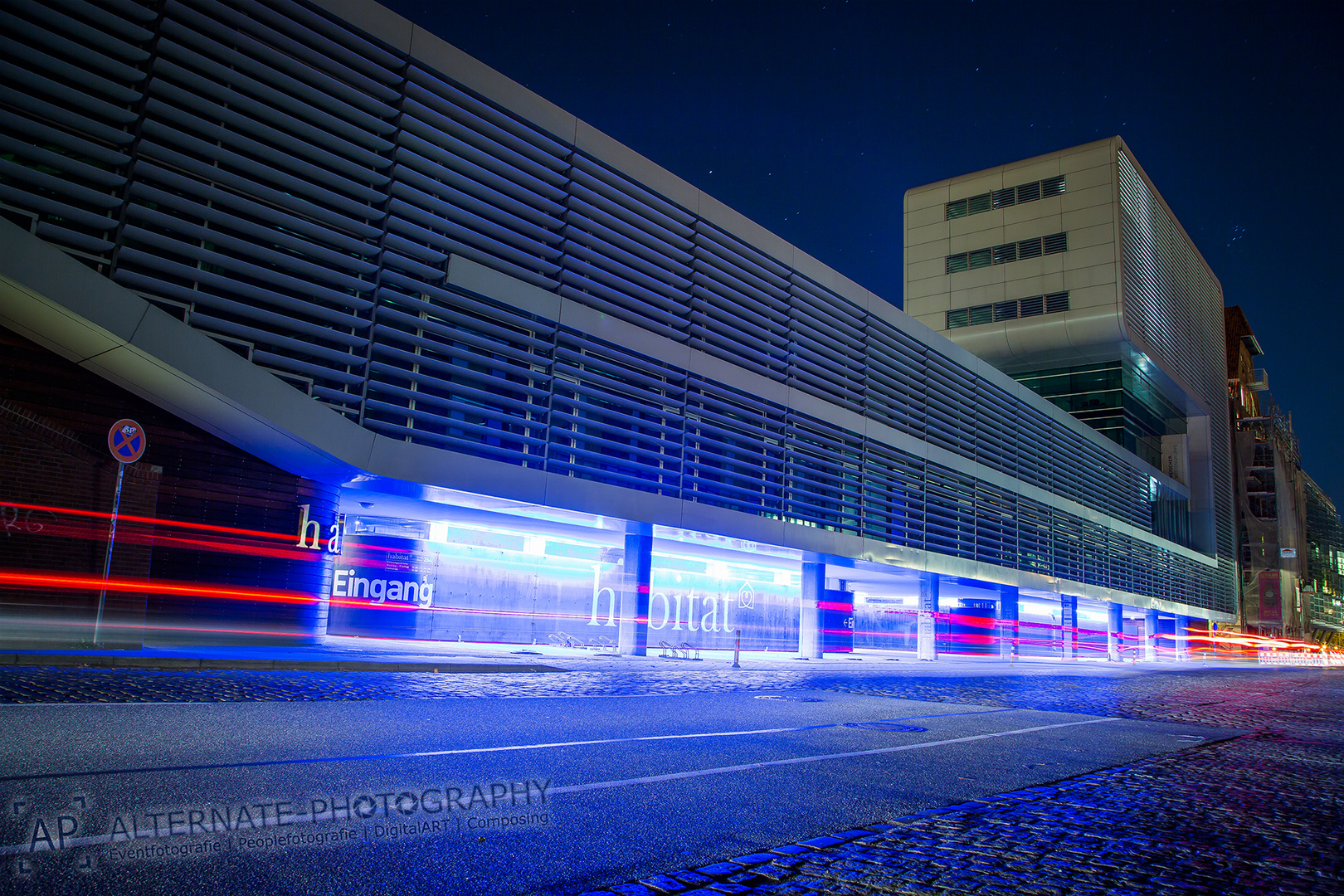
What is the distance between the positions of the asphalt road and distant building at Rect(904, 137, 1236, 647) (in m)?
47.3

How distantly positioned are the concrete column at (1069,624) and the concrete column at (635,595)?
3077 centimetres

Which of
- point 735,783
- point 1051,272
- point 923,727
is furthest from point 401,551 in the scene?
point 1051,272

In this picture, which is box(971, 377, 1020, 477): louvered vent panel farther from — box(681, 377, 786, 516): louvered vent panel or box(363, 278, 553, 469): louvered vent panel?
box(363, 278, 553, 469): louvered vent panel

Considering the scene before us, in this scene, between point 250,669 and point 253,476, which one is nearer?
point 250,669

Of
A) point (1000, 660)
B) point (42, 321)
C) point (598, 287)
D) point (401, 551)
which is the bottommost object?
point (1000, 660)

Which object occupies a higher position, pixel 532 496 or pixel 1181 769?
pixel 532 496

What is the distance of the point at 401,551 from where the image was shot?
20625 mm

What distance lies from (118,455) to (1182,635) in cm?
6697

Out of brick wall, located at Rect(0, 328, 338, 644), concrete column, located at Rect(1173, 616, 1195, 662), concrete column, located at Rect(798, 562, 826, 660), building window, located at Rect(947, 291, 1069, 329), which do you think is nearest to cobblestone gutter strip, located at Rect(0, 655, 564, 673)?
brick wall, located at Rect(0, 328, 338, 644)

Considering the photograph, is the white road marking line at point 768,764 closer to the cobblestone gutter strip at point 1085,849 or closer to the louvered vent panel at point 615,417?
the cobblestone gutter strip at point 1085,849

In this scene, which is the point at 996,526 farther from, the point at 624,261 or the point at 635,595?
the point at 624,261

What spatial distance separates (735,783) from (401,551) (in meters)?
16.4

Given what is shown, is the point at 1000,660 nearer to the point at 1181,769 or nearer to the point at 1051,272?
the point at 1051,272

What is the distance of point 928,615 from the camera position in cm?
3388
